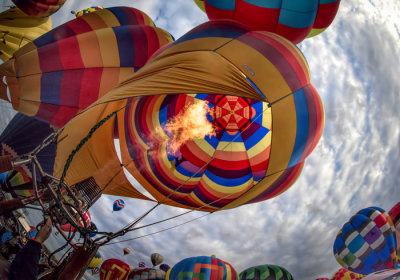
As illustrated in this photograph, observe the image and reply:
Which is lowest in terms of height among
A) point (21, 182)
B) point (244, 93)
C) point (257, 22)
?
point (21, 182)

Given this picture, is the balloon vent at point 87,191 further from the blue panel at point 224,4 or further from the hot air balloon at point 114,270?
the hot air balloon at point 114,270

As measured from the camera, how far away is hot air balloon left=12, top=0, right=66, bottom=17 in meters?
4.81

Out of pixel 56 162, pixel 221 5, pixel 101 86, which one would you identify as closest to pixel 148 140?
pixel 101 86

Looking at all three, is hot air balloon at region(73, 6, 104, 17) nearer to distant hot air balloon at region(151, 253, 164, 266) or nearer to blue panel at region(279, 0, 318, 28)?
blue panel at region(279, 0, 318, 28)

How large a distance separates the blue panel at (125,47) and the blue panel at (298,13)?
2980mm

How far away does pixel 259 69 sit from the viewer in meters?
2.67

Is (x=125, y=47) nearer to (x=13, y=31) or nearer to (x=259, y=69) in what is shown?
(x=259, y=69)

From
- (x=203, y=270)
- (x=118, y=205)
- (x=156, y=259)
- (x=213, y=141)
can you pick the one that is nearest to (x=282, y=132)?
(x=213, y=141)

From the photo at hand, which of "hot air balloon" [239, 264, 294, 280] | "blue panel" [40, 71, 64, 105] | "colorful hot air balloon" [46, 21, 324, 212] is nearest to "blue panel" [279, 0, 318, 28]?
"colorful hot air balloon" [46, 21, 324, 212]

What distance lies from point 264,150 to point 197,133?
1468 mm

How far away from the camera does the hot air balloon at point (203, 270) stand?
609 cm

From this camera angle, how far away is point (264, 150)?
14.9ft

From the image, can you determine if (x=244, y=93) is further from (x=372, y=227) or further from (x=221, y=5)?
(x=372, y=227)

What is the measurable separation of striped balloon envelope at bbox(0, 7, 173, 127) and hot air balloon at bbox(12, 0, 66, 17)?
84 cm
